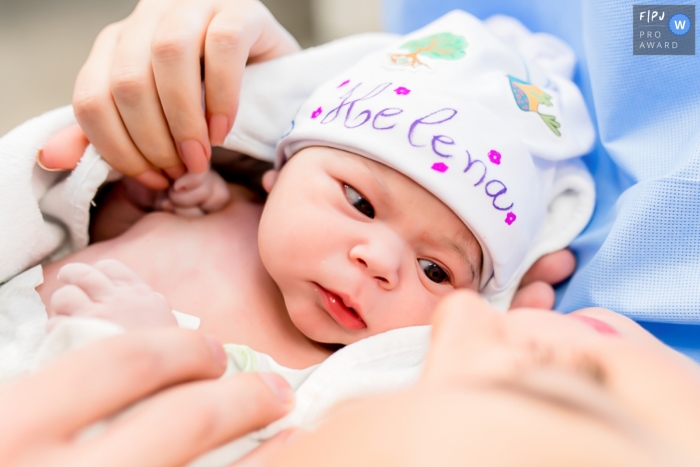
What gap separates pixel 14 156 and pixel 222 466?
541 mm

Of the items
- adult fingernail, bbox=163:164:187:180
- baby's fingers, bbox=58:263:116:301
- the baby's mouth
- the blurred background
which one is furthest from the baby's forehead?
the blurred background

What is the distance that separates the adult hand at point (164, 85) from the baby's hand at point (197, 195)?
3cm

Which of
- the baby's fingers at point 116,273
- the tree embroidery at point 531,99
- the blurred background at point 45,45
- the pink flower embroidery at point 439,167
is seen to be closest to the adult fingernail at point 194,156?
the baby's fingers at point 116,273

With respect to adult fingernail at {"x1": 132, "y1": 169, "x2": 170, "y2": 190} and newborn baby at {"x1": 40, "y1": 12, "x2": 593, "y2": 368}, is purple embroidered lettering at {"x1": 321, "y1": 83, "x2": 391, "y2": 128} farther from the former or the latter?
adult fingernail at {"x1": 132, "y1": 169, "x2": 170, "y2": 190}

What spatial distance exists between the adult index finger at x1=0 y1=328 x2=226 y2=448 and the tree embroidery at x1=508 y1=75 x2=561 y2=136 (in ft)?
1.92

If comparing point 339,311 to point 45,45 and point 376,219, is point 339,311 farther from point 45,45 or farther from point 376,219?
point 45,45

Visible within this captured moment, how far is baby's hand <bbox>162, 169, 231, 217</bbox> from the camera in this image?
0.83 metres

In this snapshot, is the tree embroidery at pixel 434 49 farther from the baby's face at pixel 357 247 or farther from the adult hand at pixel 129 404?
the adult hand at pixel 129 404

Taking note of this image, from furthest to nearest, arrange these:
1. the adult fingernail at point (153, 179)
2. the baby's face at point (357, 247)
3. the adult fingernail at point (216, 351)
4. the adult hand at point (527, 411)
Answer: the adult fingernail at point (153, 179)
the baby's face at point (357, 247)
the adult fingernail at point (216, 351)
the adult hand at point (527, 411)

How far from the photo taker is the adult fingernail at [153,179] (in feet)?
2.62

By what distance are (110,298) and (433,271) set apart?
16.1 inches

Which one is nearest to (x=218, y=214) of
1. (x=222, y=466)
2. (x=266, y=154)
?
(x=266, y=154)

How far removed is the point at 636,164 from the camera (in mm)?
785

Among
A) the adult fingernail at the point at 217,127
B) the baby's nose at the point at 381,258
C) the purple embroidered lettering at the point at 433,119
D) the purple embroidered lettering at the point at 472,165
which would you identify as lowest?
the baby's nose at the point at 381,258
